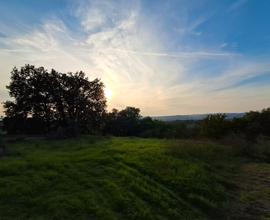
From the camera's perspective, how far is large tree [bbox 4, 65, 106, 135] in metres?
30.8

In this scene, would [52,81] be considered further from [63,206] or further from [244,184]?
[63,206]

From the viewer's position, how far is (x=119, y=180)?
977cm

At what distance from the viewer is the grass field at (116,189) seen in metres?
7.16

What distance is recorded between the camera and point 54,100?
31938 mm

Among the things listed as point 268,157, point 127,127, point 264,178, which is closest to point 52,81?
point 127,127

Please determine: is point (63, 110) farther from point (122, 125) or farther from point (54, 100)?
point (122, 125)

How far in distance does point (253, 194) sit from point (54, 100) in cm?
2396

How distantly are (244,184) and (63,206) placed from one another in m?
8.19

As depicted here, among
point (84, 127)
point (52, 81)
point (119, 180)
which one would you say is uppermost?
point (52, 81)

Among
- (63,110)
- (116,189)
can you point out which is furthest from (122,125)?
(116,189)

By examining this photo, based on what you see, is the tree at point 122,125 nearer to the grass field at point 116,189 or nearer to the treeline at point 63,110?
the treeline at point 63,110

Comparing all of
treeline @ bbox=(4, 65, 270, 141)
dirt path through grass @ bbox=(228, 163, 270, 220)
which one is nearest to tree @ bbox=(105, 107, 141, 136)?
treeline @ bbox=(4, 65, 270, 141)

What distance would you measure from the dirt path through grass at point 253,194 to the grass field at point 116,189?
6cm

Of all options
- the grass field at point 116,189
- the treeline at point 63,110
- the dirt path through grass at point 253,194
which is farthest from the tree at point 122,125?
the grass field at point 116,189
